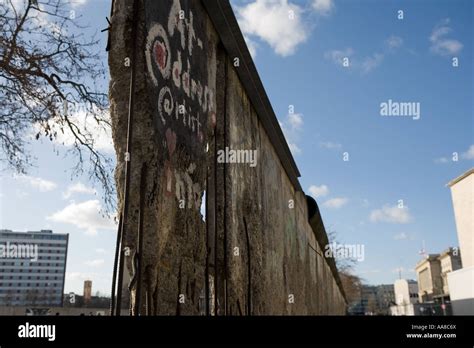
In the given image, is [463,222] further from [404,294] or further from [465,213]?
[404,294]

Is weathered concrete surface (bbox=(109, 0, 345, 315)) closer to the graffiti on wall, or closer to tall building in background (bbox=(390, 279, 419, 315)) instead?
the graffiti on wall

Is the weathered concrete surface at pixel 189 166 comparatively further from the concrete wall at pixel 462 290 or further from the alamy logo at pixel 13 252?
the concrete wall at pixel 462 290

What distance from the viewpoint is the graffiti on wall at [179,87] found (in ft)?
9.16

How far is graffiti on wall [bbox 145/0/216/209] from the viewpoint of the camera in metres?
2.79

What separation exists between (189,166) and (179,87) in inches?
22.5

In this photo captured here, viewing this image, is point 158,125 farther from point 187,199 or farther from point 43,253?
point 43,253

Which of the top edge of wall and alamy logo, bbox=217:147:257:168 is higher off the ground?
the top edge of wall

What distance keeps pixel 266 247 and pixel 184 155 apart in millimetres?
3087

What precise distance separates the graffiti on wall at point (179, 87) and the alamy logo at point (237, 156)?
63 centimetres
